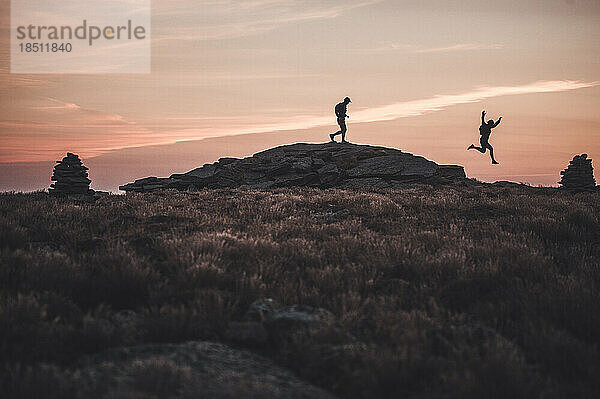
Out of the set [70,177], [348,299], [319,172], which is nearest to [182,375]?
[348,299]

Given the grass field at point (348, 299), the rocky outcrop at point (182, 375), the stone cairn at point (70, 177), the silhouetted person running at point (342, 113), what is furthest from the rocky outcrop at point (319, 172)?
the rocky outcrop at point (182, 375)

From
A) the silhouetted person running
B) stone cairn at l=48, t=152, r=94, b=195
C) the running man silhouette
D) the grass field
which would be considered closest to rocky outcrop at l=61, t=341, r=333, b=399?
the grass field

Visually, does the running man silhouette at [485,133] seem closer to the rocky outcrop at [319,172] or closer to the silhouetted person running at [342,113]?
the rocky outcrop at [319,172]

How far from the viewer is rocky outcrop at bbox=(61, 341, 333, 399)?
11.0ft

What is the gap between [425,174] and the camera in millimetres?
29062

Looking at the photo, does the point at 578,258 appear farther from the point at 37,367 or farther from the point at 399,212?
the point at 37,367

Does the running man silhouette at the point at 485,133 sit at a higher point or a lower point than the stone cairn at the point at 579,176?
higher

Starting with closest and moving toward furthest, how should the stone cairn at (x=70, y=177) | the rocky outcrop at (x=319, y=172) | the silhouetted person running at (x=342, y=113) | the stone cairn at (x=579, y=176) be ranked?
the stone cairn at (x=70, y=177) < the stone cairn at (x=579, y=176) < the rocky outcrop at (x=319, y=172) < the silhouetted person running at (x=342, y=113)

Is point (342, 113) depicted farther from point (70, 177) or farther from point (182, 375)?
point (182, 375)

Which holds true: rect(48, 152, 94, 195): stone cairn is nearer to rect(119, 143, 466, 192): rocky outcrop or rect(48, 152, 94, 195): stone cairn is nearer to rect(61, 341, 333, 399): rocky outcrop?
rect(119, 143, 466, 192): rocky outcrop

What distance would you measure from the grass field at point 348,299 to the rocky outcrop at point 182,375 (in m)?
0.21

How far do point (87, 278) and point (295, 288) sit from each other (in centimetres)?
267

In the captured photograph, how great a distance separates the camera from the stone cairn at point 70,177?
21156 mm

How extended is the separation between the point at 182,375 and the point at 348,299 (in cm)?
225
